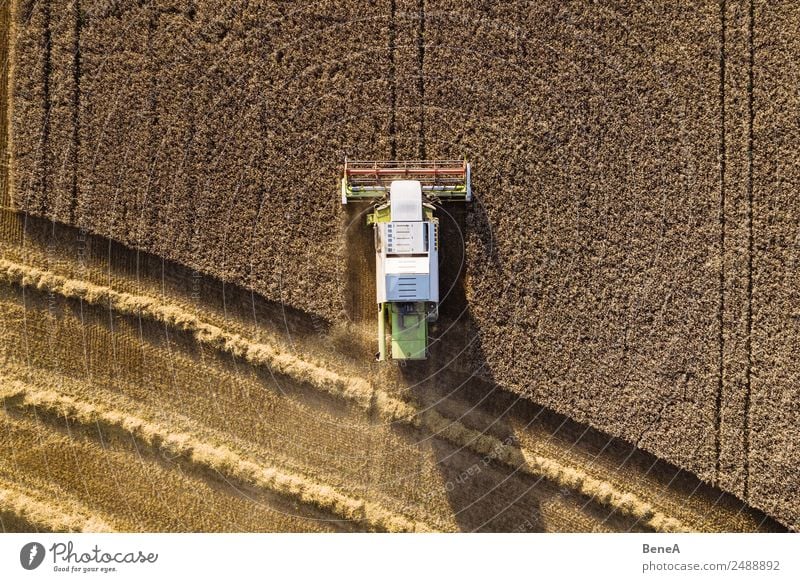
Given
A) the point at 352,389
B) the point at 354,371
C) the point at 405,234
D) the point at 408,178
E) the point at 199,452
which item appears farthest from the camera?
the point at 354,371

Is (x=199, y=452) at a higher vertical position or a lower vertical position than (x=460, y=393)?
lower

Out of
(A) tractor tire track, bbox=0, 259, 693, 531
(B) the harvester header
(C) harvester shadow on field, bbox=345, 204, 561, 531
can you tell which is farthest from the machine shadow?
(B) the harvester header

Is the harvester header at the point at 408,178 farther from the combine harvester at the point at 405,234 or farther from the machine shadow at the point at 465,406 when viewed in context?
the machine shadow at the point at 465,406

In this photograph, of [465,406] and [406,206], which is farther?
[465,406]

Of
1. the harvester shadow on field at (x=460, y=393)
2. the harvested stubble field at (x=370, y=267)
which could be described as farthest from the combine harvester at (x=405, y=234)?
the harvested stubble field at (x=370, y=267)

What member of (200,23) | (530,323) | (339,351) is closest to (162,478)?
(339,351)

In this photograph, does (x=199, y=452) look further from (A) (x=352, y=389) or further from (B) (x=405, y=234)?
(B) (x=405, y=234)

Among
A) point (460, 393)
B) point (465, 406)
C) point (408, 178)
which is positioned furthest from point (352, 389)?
point (408, 178)

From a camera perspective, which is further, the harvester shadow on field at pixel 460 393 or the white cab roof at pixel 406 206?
the harvester shadow on field at pixel 460 393
